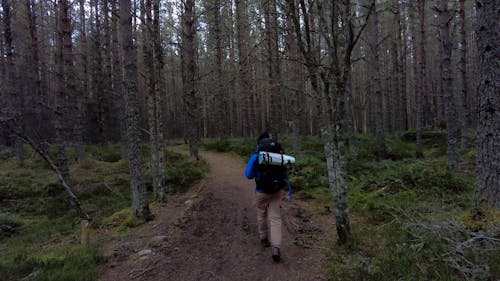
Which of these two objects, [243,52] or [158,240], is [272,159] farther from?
[243,52]

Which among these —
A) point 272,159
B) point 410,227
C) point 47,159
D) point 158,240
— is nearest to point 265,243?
point 272,159

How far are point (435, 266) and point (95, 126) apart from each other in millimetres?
24025

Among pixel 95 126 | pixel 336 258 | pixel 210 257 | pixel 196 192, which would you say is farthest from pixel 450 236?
pixel 95 126

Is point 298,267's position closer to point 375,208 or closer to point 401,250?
point 401,250

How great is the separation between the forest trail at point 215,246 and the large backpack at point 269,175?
42.1 inches

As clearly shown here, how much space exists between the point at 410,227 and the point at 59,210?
9720mm

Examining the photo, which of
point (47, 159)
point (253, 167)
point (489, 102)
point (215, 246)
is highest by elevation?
point (489, 102)

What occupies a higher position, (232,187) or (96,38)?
(96,38)

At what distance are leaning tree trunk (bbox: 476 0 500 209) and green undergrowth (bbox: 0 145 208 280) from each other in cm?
575

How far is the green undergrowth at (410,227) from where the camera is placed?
11.2 ft

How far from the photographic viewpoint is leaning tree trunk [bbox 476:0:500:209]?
13.7ft

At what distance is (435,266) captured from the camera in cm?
350

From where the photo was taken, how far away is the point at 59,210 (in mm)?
9508

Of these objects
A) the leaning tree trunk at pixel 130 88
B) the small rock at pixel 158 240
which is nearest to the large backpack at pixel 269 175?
the small rock at pixel 158 240
